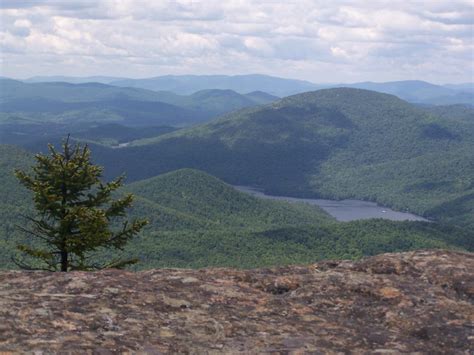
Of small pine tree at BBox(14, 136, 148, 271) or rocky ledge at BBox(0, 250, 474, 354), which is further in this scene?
small pine tree at BBox(14, 136, 148, 271)

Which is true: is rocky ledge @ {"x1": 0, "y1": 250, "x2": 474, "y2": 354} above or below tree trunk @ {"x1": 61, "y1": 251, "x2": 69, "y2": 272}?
above

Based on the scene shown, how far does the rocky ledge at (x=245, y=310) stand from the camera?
1467cm

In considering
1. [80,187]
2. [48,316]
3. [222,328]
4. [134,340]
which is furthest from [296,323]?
[80,187]

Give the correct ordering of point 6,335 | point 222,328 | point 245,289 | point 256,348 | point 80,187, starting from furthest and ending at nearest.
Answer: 1. point 80,187
2. point 245,289
3. point 222,328
4. point 256,348
5. point 6,335

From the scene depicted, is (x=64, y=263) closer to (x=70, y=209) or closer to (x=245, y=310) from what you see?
(x=70, y=209)

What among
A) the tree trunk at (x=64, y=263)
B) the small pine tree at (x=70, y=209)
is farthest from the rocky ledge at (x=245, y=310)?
the tree trunk at (x=64, y=263)

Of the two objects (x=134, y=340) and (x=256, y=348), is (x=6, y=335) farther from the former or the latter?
(x=256, y=348)

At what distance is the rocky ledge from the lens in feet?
48.1

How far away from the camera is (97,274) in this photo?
1947 cm

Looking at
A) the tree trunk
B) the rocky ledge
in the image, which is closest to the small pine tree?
the tree trunk

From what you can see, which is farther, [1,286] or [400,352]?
[1,286]

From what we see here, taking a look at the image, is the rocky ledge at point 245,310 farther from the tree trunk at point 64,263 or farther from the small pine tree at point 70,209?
the tree trunk at point 64,263

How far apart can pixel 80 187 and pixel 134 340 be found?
87.3 feet

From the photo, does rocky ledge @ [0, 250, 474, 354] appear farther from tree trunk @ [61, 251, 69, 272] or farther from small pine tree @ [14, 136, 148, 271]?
tree trunk @ [61, 251, 69, 272]
